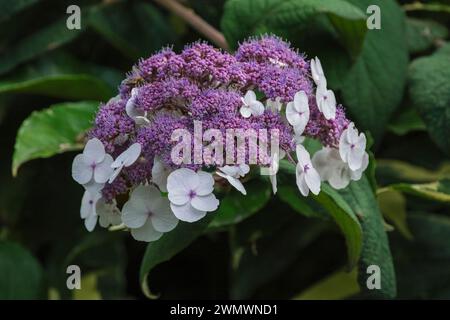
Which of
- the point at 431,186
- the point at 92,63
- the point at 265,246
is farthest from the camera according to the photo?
the point at 92,63

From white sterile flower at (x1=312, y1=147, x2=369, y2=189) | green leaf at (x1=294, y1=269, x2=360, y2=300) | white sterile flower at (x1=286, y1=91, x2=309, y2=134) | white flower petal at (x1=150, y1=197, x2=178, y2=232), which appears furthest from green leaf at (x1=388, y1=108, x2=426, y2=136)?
white flower petal at (x1=150, y1=197, x2=178, y2=232)

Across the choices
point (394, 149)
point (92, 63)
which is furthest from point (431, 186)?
point (92, 63)

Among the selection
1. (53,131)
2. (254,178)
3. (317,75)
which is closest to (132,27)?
(53,131)

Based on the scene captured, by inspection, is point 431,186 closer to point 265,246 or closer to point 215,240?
point 265,246

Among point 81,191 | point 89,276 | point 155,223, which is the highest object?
point 81,191

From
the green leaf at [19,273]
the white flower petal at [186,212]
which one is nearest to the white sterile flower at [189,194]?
the white flower petal at [186,212]

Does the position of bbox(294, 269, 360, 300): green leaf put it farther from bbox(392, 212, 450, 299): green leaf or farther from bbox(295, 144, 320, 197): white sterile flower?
bbox(295, 144, 320, 197): white sterile flower
